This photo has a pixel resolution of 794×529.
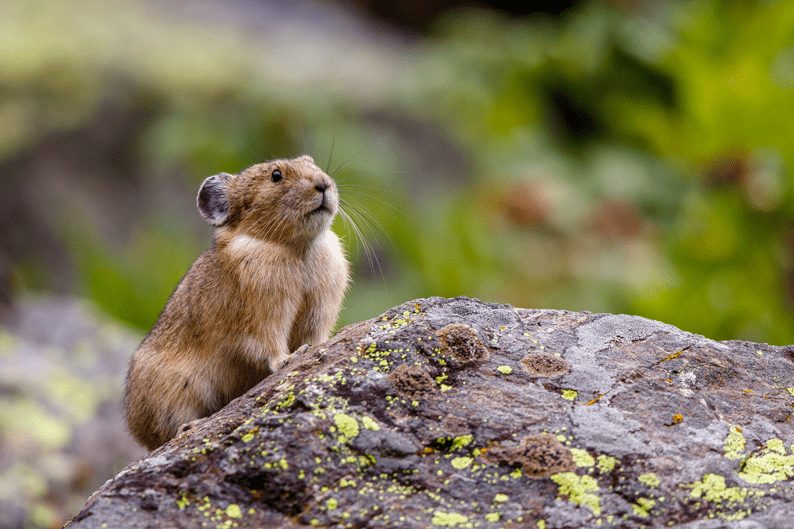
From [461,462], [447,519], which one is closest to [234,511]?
[447,519]

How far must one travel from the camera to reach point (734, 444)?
342 cm

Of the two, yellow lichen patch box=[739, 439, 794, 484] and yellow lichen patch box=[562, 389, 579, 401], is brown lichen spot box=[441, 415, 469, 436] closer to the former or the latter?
yellow lichen patch box=[562, 389, 579, 401]

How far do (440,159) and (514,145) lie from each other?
4.63 feet

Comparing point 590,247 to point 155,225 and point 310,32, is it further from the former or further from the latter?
point 310,32

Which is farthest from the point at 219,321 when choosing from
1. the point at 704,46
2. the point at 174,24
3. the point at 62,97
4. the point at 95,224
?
the point at 174,24

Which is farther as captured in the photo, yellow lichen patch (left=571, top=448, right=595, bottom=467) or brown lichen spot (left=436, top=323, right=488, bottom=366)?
brown lichen spot (left=436, top=323, right=488, bottom=366)

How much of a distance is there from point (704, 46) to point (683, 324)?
5.80 m

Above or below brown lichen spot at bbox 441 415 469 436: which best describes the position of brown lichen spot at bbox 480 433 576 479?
below

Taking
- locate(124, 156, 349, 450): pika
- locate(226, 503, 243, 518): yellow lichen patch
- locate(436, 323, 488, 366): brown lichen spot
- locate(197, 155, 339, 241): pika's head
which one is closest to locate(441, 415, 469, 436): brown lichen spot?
locate(436, 323, 488, 366): brown lichen spot

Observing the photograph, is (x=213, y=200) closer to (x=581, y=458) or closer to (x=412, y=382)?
(x=412, y=382)

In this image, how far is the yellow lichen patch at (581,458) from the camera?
326 centimetres

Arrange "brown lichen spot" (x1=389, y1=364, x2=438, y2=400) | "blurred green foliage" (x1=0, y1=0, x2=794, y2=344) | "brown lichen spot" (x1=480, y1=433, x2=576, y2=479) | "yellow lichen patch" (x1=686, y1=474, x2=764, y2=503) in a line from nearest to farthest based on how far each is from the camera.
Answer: "yellow lichen patch" (x1=686, y1=474, x2=764, y2=503), "brown lichen spot" (x1=480, y1=433, x2=576, y2=479), "brown lichen spot" (x1=389, y1=364, x2=438, y2=400), "blurred green foliage" (x1=0, y1=0, x2=794, y2=344)

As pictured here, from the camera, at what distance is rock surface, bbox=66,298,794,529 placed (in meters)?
3.09

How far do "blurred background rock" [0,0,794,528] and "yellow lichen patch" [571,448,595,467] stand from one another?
5.42 metres
